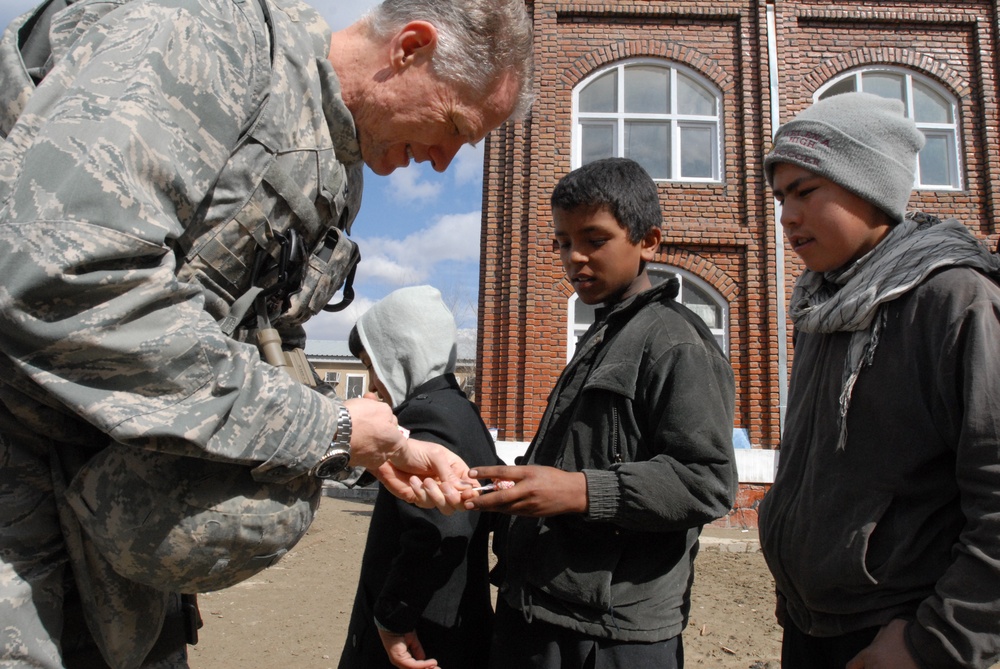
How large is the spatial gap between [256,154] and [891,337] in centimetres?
156

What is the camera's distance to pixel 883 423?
5.81ft

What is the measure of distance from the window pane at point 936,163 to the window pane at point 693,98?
3.53 meters

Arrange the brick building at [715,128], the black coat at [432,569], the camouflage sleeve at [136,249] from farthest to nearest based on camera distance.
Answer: the brick building at [715,128] < the black coat at [432,569] < the camouflage sleeve at [136,249]

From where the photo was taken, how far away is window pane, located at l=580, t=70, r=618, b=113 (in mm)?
11711

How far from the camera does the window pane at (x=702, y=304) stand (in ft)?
36.7

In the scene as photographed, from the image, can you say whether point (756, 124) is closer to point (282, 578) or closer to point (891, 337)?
point (282, 578)

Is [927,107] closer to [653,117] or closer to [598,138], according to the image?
[653,117]

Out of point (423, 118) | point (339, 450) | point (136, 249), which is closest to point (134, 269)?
point (136, 249)

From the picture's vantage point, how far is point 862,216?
6.73 feet

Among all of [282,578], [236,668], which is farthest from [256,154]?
[282,578]

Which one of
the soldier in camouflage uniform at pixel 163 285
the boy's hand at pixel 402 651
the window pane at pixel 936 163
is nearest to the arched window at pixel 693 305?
the window pane at pixel 936 163

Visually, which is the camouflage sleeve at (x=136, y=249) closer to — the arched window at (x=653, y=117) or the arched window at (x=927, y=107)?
the arched window at (x=653, y=117)

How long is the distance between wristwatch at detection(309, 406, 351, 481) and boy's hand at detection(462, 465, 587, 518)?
0.58 metres

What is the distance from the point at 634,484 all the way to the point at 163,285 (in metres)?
1.23
